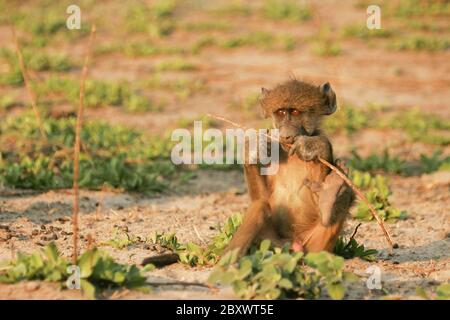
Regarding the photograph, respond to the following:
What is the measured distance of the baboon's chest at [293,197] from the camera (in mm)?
5891

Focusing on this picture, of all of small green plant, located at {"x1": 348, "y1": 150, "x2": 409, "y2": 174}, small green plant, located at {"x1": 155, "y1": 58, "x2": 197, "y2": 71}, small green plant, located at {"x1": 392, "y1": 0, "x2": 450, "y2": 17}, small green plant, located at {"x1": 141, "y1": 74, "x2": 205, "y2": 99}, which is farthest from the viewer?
small green plant, located at {"x1": 392, "y1": 0, "x2": 450, "y2": 17}

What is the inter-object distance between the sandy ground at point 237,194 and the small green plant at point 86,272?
0.07m

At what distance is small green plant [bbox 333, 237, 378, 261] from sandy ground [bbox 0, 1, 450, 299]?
0.09 metres

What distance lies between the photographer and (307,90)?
19.9 ft

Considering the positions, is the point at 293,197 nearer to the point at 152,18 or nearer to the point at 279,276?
the point at 279,276

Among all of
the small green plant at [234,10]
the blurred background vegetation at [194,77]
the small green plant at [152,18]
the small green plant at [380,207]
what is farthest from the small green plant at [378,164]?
the small green plant at [234,10]

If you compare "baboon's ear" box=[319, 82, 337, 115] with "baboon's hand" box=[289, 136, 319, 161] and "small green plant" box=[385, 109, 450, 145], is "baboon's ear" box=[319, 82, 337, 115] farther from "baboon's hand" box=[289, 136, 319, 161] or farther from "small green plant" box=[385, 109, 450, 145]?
"small green plant" box=[385, 109, 450, 145]

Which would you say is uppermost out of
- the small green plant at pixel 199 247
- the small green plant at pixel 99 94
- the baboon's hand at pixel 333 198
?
the small green plant at pixel 99 94

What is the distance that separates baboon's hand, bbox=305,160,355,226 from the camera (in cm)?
554

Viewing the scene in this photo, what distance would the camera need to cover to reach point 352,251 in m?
5.91

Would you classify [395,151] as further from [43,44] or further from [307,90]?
[43,44]

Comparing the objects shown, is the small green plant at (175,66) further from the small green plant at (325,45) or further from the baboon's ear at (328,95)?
the baboon's ear at (328,95)

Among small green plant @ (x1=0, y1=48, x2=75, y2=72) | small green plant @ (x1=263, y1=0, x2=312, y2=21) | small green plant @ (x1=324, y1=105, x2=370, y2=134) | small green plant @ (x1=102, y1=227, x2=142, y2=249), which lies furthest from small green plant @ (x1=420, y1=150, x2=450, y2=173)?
small green plant @ (x1=263, y1=0, x2=312, y2=21)
